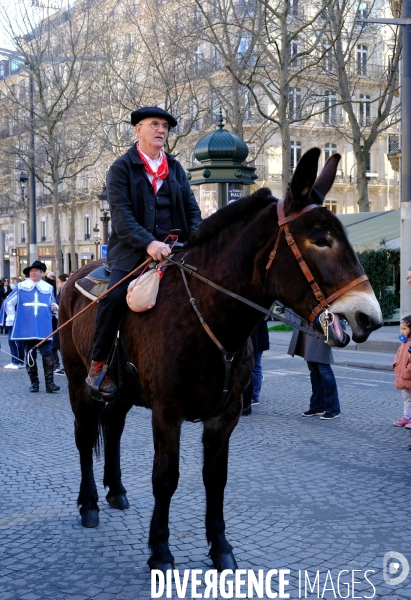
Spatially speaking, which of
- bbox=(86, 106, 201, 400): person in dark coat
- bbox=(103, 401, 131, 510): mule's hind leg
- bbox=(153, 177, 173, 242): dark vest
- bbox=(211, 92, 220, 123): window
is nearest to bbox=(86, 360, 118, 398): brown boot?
bbox=(86, 106, 201, 400): person in dark coat

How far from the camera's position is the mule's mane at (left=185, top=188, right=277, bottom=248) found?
4.37 m

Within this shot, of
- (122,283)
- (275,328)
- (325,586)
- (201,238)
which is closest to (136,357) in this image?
(122,283)

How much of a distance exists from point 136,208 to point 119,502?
7.57 feet

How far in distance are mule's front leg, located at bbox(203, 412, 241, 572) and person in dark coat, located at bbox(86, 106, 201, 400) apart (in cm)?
78

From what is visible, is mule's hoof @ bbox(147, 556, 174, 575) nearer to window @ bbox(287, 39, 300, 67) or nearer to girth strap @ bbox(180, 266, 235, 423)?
girth strap @ bbox(180, 266, 235, 423)

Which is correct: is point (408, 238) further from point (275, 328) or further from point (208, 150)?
point (275, 328)

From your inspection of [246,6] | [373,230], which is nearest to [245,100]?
[246,6]

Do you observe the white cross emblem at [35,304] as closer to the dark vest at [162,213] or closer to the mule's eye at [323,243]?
the dark vest at [162,213]

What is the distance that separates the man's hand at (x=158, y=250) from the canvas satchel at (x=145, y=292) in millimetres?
96

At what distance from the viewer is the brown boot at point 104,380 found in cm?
495

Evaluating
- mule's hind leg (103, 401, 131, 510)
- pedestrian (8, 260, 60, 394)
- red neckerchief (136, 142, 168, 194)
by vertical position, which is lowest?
mule's hind leg (103, 401, 131, 510)

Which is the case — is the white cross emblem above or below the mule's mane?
below

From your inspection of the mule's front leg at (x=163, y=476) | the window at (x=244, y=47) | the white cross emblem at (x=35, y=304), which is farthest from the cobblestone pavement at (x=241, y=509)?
the window at (x=244, y=47)

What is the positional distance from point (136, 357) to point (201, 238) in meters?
0.86
